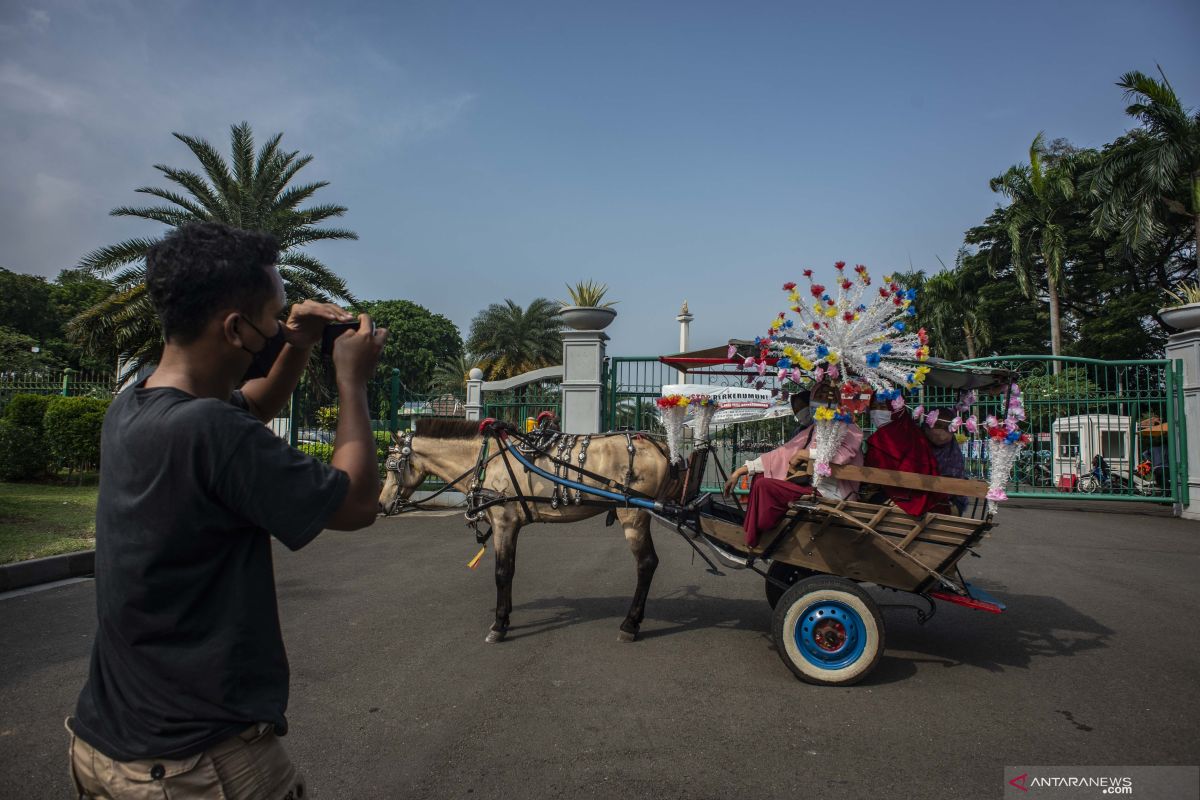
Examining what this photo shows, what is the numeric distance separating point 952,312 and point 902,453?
37.2 meters

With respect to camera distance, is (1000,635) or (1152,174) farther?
(1152,174)

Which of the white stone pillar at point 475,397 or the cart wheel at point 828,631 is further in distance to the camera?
the white stone pillar at point 475,397

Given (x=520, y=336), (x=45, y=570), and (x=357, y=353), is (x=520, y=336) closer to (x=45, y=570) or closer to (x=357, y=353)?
(x=45, y=570)

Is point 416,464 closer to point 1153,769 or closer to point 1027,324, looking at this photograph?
Result: point 1153,769

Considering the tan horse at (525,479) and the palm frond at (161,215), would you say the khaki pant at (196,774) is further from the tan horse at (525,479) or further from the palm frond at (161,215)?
the palm frond at (161,215)

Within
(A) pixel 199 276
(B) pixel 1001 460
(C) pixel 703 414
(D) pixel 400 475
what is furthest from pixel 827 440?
(A) pixel 199 276

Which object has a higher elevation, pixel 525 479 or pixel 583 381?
pixel 583 381

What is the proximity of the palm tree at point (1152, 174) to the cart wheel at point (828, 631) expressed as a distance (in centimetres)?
2266

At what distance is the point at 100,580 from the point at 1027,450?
717 inches

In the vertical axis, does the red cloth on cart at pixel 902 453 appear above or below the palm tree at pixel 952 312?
below

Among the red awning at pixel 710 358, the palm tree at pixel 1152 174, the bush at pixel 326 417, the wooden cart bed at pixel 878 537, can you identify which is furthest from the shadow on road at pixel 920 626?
the palm tree at pixel 1152 174

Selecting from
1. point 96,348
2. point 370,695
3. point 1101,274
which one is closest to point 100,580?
point 370,695

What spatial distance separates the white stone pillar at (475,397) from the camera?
13562mm

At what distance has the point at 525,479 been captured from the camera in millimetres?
5965
